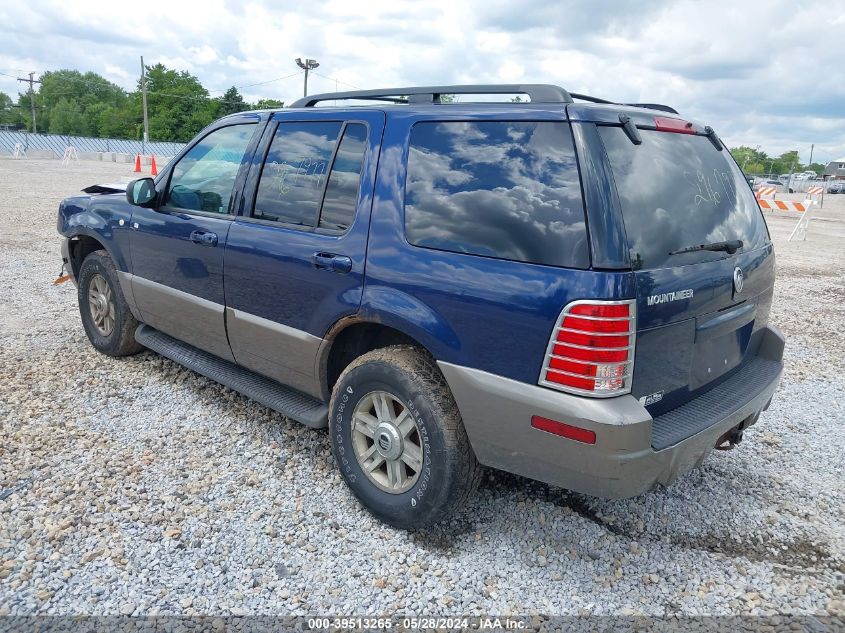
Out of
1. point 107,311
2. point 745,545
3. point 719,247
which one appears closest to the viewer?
point 719,247

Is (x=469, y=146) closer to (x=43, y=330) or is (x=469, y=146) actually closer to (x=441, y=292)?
(x=441, y=292)

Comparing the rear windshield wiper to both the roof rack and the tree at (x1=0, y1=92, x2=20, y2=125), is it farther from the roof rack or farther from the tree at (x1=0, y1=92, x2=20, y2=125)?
the tree at (x1=0, y1=92, x2=20, y2=125)

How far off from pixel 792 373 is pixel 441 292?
14.6ft

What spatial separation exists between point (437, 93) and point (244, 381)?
205 centimetres

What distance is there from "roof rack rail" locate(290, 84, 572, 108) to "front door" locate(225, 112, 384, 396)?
0.26 meters

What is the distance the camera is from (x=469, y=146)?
292 centimetres

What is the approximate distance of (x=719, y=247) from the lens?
2959mm

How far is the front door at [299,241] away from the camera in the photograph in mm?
3275


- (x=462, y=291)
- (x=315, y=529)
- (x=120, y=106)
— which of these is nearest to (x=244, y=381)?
(x=315, y=529)

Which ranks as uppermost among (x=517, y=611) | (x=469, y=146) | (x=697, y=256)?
(x=469, y=146)

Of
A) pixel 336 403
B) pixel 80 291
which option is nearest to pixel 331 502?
pixel 336 403

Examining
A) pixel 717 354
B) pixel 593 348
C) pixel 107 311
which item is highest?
pixel 593 348

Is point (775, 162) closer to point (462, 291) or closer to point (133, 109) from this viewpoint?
point (133, 109)

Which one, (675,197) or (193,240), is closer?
(675,197)
